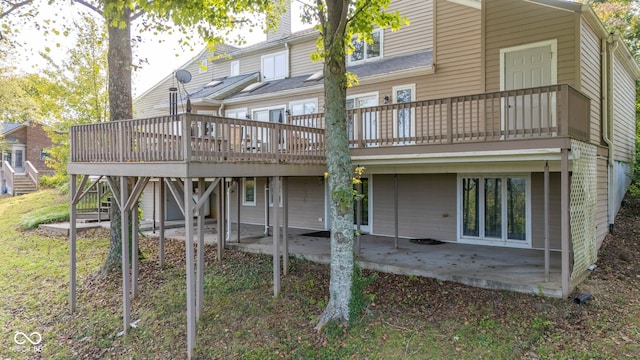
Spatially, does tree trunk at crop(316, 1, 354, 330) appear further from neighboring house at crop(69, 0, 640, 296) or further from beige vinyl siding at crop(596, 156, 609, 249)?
beige vinyl siding at crop(596, 156, 609, 249)

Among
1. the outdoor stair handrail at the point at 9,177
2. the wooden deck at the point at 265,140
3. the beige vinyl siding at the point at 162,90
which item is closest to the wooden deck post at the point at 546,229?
the wooden deck at the point at 265,140

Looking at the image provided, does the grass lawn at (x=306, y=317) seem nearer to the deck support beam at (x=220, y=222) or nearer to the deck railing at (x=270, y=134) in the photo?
the deck support beam at (x=220, y=222)

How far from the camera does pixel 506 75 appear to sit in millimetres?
9781

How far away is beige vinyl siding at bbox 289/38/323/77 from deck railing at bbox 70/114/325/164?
691cm

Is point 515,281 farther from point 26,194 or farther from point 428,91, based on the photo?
point 26,194

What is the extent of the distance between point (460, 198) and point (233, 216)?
9459 mm

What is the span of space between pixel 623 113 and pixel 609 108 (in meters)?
2.51

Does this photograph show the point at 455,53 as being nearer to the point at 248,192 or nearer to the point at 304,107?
the point at 304,107

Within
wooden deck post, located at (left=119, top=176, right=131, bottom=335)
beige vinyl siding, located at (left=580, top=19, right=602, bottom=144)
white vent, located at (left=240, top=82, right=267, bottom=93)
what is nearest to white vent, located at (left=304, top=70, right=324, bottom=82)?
white vent, located at (left=240, top=82, right=267, bottom=93)

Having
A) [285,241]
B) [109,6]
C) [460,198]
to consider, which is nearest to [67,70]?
[109,6]

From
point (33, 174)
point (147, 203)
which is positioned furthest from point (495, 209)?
point (33, 174)

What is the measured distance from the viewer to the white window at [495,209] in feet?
33.1

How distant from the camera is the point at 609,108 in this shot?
1041 centimetres

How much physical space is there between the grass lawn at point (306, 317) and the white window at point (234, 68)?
10.8 m
